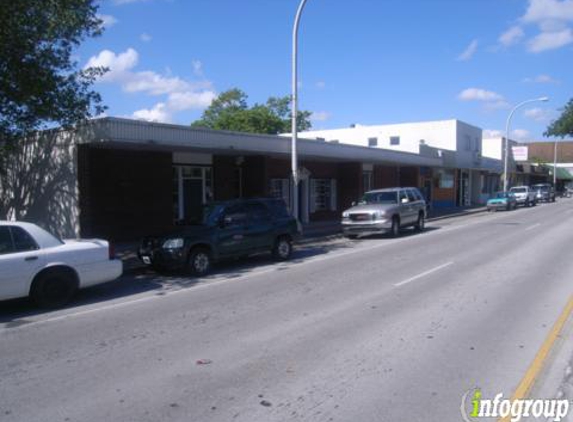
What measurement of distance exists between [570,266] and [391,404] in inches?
356

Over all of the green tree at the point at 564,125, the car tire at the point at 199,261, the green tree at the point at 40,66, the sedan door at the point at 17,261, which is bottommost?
the car tire at the point at 199,261

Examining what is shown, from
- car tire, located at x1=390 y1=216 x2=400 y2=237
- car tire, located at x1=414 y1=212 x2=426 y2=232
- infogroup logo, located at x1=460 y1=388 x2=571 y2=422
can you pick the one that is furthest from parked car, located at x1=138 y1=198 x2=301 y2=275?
car tire, located at x1=414 y1=212 x2=426 y2=232

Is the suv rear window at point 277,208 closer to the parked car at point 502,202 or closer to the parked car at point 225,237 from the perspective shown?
the parked car at point 225,237

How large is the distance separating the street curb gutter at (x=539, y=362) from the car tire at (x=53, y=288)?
706 cm

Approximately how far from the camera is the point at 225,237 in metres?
12.0

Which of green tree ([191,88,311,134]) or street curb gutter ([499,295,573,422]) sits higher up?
green tree ([191,88,311,134])

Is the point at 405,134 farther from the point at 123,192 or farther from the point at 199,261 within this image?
the point at 199,261

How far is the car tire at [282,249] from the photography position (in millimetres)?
13453

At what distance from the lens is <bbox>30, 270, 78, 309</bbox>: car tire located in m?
8.20

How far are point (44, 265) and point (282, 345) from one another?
4.54 metres

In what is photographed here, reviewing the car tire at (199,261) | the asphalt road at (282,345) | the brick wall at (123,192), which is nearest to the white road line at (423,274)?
the asphalt road at (282,345)

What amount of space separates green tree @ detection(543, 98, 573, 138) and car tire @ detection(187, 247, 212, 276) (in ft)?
240

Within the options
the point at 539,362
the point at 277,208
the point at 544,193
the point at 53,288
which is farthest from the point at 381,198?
the point at 544,193

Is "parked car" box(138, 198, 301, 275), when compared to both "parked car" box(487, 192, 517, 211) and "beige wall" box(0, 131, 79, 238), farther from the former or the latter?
"parked car" box(487, 192, 517, 211)
